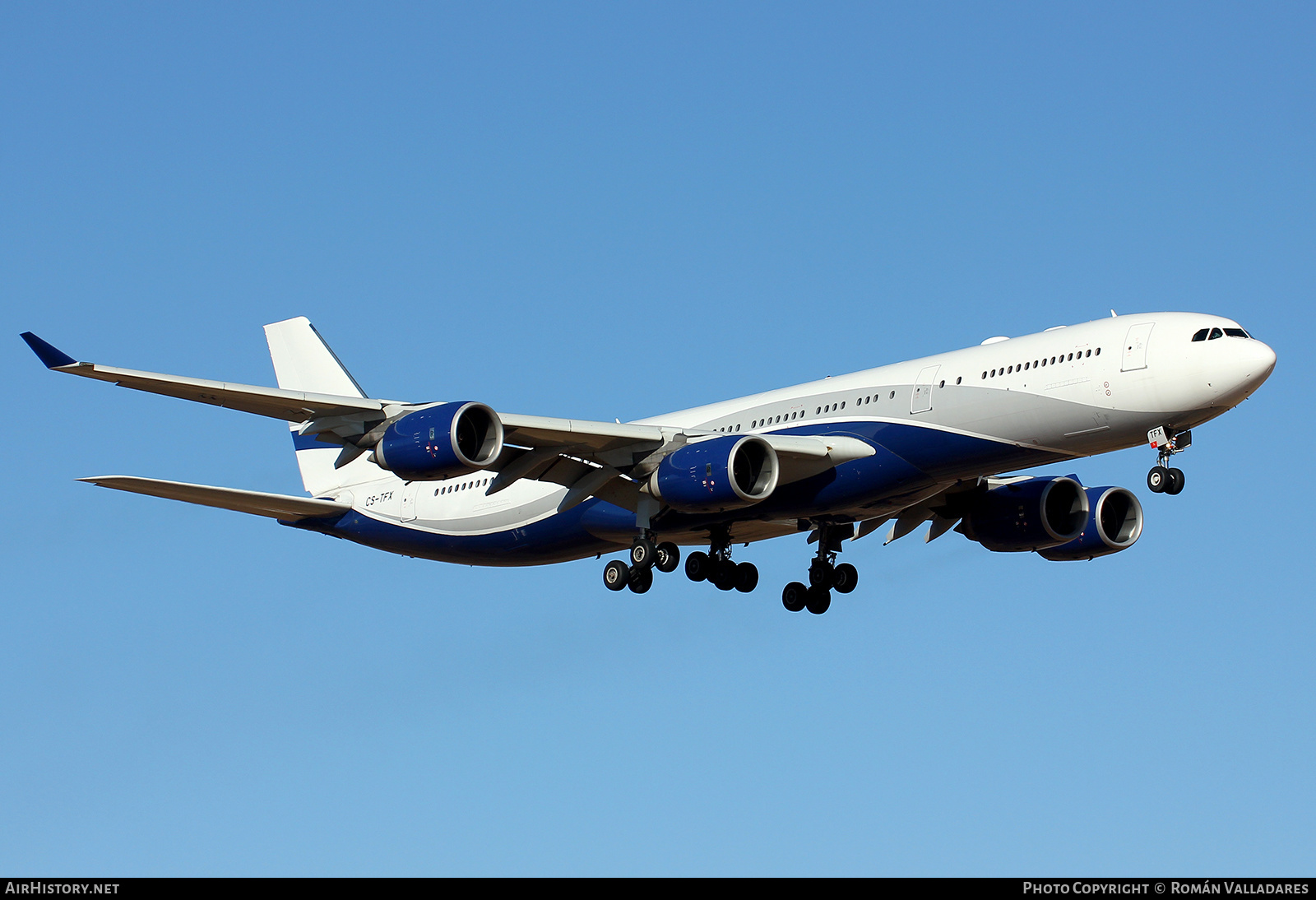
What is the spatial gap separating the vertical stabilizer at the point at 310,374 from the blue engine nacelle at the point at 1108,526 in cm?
2209

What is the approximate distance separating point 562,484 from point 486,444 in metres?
5.06

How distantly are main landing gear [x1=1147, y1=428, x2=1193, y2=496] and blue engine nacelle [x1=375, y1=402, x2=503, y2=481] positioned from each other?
14.3m

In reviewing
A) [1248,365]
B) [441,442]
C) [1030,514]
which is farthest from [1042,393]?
[441,442]

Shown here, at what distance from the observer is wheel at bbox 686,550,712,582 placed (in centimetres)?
4084

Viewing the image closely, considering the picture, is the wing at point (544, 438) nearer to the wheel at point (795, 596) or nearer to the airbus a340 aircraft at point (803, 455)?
the airbus a340 aircraft at point (803, 455)

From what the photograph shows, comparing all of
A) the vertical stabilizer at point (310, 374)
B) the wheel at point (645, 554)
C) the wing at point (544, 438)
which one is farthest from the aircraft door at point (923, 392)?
the vertical stabilizer at point (310, 374)

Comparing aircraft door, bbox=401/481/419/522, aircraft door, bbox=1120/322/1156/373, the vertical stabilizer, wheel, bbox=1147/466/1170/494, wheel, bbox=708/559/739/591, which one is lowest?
wheel, bbox=1147/466/1170/494

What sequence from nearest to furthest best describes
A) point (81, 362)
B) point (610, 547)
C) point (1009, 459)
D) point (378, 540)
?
point (81, 362) < point (1009, 459) < point (610, 547) < point (378, 540)

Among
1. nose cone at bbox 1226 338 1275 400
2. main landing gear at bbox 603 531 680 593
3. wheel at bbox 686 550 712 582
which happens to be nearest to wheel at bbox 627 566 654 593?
main landing gear at bbox 603 531 680 593

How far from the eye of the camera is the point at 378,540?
46.0m

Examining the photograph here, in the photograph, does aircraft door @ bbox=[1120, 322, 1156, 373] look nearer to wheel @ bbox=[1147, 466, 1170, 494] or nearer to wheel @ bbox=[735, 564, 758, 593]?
wheel @ bbox=[1147, 466, 1170, 494]

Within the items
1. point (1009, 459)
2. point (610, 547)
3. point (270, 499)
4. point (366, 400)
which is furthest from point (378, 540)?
point (1009, 459)

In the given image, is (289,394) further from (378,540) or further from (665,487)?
(378,540)

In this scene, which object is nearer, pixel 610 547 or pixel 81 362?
pixel 81 362
